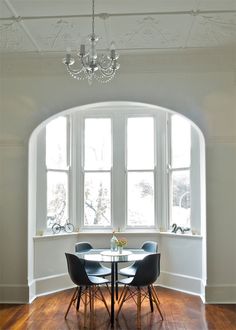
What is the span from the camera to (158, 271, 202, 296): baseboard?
18.4 ft

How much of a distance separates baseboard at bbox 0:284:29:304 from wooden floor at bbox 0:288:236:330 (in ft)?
0.43

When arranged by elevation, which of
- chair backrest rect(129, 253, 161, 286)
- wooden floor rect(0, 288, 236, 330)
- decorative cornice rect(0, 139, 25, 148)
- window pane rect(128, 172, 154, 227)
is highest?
decorative cornice rect(0, 139, 25, 148)

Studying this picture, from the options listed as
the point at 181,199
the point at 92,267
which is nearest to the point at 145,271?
the point at 92,267

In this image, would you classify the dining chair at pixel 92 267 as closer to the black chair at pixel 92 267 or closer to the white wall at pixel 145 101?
the black chair at pixel 92 267

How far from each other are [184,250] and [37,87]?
3.41 metres

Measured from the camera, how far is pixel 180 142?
6.12 metres

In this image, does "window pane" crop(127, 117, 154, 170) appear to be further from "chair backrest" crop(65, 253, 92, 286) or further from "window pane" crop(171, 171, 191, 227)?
"chair backrest" crop(65, 253, 92, 286)

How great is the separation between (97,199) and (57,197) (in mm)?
712

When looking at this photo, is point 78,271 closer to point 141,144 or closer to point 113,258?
point 113,258

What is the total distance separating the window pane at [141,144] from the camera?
21.1 feet

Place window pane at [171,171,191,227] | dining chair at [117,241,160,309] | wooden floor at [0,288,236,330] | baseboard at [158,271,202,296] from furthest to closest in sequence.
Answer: window pane at [171,171,191,227] < baseboard at [158,271,202,296] < dining chair at [117,241,160,309] < wooden floor at [0,288,236,330]

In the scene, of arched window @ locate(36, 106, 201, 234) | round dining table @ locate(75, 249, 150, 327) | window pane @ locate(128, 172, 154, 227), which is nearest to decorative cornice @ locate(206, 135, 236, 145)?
arched window @ locate(36, 106, 201, 234)

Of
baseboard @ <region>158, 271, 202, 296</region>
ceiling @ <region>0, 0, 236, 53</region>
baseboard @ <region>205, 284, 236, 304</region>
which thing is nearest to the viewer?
ceiling @ <region>0, 0, 236, 53</region>

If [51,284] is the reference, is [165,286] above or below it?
below
